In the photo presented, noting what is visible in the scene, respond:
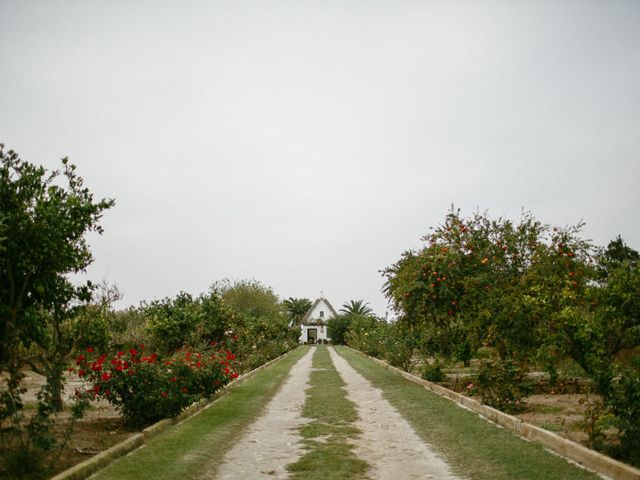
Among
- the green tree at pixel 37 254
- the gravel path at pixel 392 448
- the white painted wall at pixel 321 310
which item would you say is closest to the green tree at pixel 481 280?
the gravel path at pixel 392 448

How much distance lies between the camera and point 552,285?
1433cm

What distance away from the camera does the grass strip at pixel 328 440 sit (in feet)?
23.9

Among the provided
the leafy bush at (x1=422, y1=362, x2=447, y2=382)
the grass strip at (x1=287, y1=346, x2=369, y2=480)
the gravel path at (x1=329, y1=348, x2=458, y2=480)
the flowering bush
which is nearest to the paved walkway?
the gravel path at (x1=329, y1=348, x2=458, y2=480)

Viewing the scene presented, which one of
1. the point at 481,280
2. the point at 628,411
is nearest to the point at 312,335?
the point at 481,280

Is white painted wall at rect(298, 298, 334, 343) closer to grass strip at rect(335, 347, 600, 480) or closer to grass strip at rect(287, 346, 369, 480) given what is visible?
grass strip at rect(287, 346, 369, 480)

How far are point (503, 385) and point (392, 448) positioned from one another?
190 inches

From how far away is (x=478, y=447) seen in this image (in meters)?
8.65

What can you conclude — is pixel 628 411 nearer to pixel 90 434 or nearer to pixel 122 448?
pixel 122 448

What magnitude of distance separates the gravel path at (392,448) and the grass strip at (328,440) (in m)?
0.19

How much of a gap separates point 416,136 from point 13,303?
55.8ft

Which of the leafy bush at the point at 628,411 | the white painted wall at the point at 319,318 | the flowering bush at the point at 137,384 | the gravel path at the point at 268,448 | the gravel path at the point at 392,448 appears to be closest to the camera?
the leafy bush at the point at 628,411

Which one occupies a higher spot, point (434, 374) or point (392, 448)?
point (434, 374)

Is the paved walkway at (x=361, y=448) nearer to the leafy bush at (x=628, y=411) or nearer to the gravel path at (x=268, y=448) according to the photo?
the gravel path at (x=268, y=448)

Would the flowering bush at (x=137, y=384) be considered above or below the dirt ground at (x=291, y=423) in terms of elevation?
above
